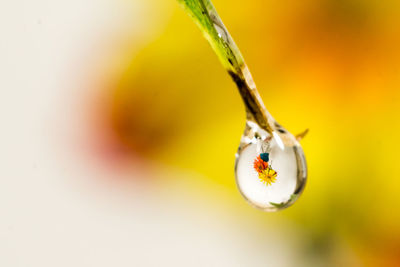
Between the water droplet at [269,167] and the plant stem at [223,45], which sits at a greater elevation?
the plant stem at [223,45]

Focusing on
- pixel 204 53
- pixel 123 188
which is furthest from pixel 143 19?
pixel 123 188

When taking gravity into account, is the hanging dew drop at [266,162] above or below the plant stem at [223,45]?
below

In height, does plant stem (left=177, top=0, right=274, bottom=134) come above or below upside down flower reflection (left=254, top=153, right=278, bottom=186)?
above

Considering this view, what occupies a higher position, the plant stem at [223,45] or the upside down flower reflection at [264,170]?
the plant stem at [223,45]

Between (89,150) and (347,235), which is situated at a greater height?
(89,150)

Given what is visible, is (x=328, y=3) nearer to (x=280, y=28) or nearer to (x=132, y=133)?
(x=280, y=28)
